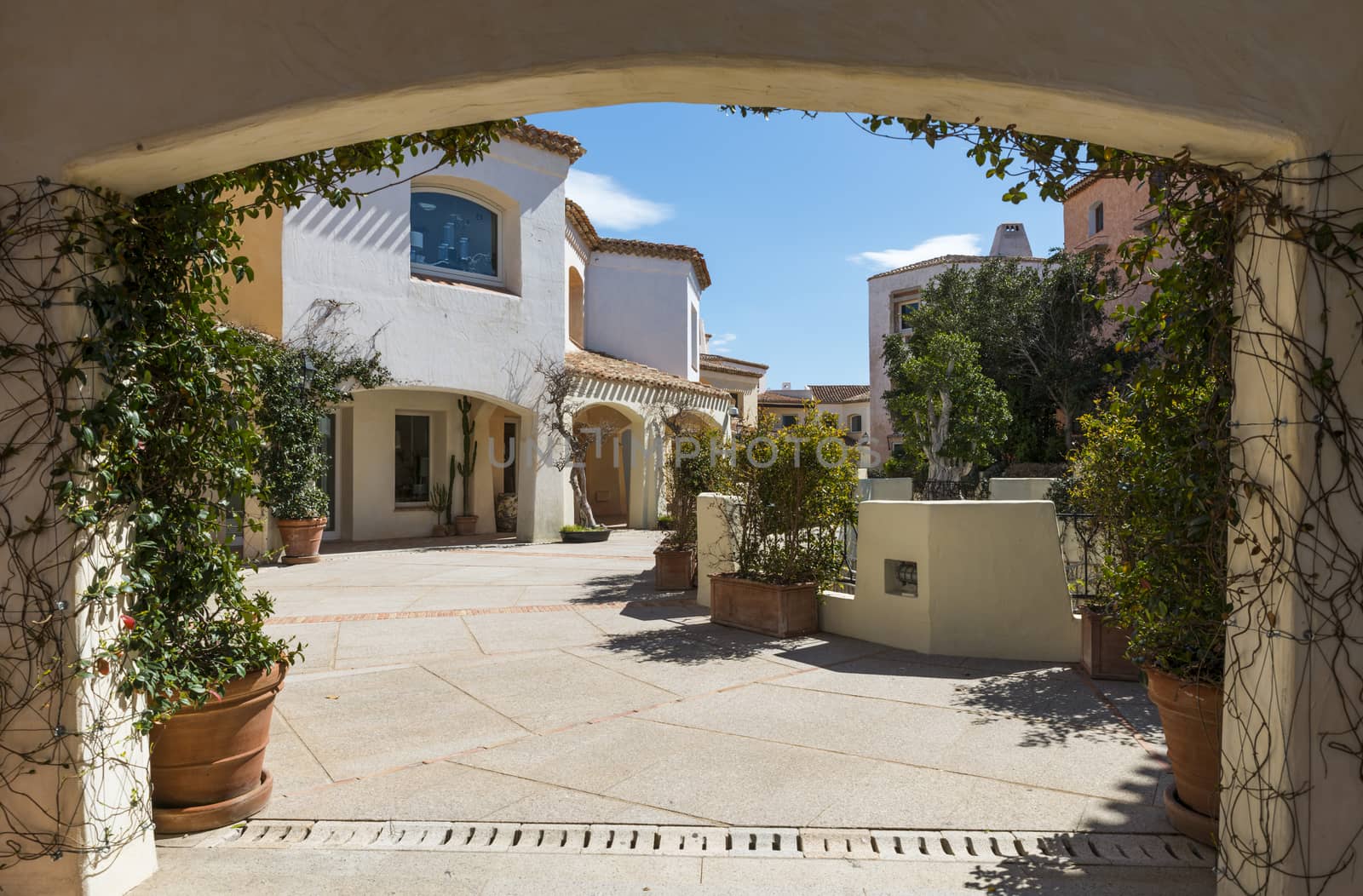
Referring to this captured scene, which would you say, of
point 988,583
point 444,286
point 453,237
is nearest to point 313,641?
point 988,583

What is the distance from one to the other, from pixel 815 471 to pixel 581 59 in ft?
17.3

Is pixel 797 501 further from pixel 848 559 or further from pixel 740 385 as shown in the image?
pixel 740 385

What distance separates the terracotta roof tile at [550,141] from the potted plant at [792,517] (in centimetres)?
959

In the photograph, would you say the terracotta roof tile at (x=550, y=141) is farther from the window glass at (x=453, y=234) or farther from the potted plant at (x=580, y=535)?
the potted plant at (x=580, y=535)

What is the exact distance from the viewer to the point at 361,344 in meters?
13.2

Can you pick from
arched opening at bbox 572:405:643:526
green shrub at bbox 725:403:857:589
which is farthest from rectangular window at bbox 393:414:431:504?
green shrub at bbox 725:403:857:589

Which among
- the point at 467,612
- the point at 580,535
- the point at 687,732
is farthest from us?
the point at 580,535

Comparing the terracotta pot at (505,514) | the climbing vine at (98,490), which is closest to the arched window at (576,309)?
the terracotta pot at (505,514)

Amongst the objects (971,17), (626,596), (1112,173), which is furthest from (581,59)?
(626,596)

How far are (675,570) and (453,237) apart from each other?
7.99 metres

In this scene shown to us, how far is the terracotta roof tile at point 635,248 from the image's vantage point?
19.6 metres

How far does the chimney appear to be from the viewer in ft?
115

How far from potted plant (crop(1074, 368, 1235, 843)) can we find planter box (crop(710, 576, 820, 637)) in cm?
371

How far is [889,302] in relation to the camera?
34.0 meters
